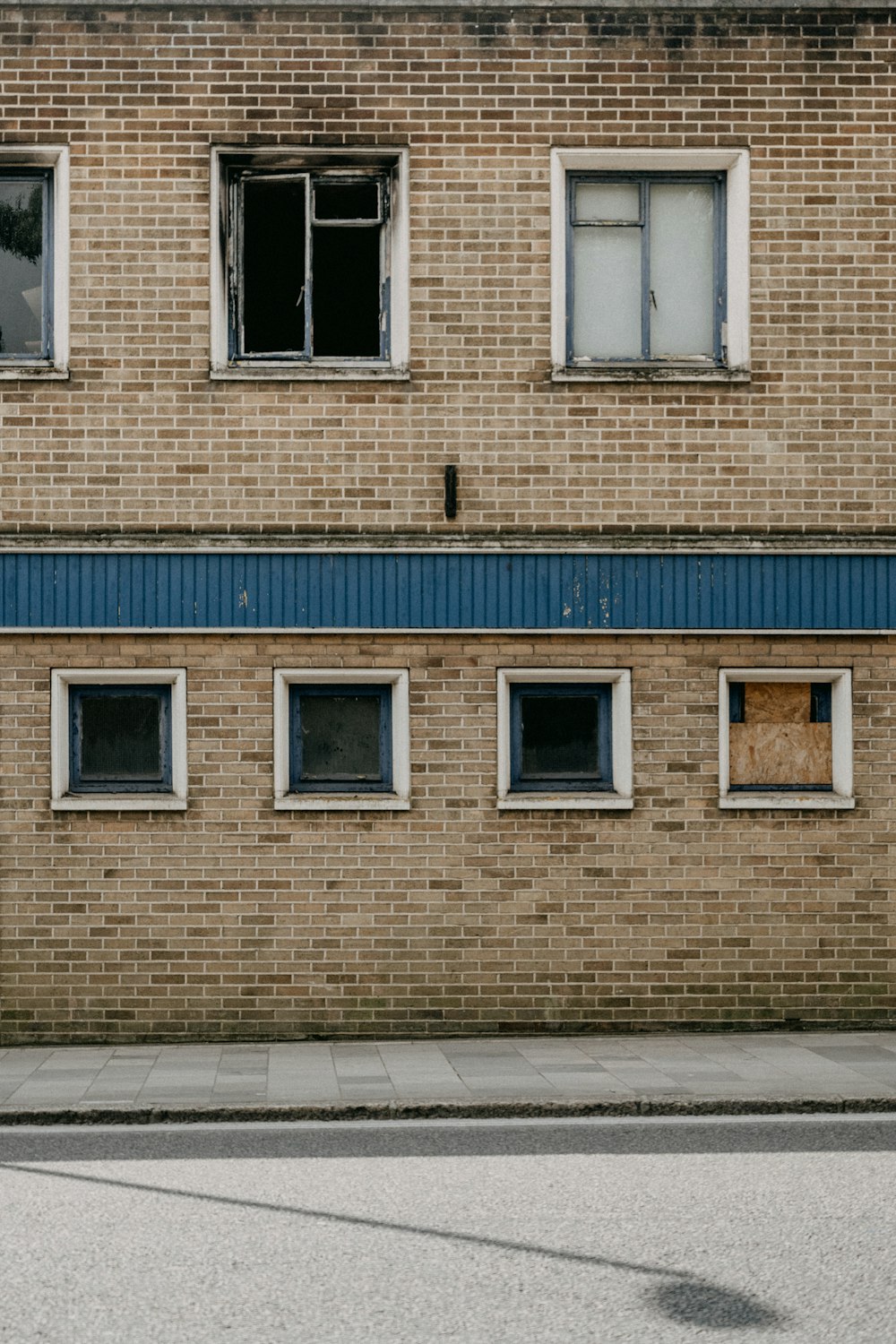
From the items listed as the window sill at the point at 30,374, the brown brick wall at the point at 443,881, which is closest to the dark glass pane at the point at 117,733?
the brown brick wall at the point at 443,881

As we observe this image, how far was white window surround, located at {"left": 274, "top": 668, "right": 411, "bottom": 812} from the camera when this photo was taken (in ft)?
36.1

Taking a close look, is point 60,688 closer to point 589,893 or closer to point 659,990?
point 589,893

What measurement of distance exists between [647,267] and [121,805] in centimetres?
519

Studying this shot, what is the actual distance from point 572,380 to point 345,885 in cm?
378

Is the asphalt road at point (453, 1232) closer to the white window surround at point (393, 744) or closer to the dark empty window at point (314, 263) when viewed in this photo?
the white window surround at point (393, 744)

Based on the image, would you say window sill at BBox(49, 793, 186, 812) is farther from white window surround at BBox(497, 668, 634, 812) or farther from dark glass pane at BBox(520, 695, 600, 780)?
dark glass pane at BBox(520, 695, 600, 780)

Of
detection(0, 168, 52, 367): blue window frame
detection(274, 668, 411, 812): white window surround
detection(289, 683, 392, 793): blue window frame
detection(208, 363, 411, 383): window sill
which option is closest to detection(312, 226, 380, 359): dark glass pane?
detection(208, 363, 411, 383): window sill

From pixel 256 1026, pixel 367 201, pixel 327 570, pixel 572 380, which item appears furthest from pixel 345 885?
pixel 367 201

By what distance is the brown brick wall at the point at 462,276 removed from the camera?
1101cm

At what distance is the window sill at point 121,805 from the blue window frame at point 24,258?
121 inches

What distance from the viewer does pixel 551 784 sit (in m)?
11.3

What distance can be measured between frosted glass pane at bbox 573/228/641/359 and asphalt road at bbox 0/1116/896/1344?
5445 mm

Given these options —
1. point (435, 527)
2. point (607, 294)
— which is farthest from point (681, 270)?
point (435, 527)

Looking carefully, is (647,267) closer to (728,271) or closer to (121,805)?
(728,271)
